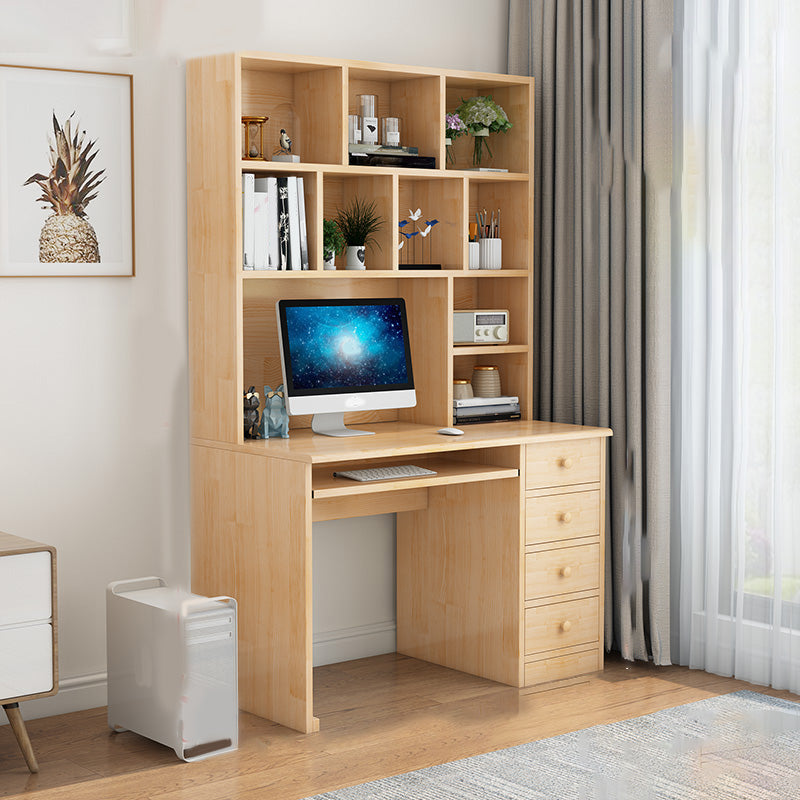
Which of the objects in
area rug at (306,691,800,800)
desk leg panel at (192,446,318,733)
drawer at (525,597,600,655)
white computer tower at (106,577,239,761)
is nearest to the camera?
area rug at (306,691,800,800)

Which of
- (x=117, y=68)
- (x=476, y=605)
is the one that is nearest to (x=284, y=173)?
(x=117, y=68)

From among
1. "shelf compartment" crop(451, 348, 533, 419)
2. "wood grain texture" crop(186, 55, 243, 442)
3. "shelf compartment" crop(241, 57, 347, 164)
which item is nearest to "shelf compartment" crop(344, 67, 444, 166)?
"shelf compartment" crop(241, 57, 347, 164)

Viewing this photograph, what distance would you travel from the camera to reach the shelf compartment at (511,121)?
418 centimetres

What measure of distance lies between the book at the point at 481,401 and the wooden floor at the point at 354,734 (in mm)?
906

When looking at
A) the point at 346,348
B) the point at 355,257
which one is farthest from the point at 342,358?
the point at 355,257

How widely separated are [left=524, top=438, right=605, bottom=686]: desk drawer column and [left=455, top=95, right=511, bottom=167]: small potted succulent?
3.70 feet

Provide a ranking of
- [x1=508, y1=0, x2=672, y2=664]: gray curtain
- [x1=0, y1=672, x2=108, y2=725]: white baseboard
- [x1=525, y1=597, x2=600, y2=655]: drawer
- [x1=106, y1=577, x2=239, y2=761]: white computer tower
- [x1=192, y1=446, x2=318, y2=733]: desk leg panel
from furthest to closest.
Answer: [x1=508, y1=0, x2=672, y2=664]: gray curtain → [x1=525, y1=597, x2=600, y2=655]: drawer → [x1=0, y1=672, x2=108, y2=725]: white baseboard → [x1=192, y1=446, x2=318, y2=733]: desk leg panel → [x1=106, y1=577, x2=239, y2=761]: white computer tower

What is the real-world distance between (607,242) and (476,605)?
130 centimetres

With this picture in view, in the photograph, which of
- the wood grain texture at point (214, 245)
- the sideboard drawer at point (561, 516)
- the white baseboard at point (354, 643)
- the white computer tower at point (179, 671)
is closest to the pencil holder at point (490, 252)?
the sideboard drawer at point (561, 516)

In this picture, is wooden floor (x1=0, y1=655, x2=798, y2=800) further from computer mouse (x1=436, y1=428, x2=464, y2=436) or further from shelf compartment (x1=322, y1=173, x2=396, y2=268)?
shelf compartment (x1=322, y1=173, x2=396, y2=268)

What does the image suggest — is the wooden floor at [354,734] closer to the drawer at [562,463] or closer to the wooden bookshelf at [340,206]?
the drawer at [562,463]

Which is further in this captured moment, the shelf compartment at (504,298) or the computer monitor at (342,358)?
the shelf compartment at (504,298)

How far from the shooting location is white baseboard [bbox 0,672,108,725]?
11.5ft

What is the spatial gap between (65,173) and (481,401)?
5.12 feet
